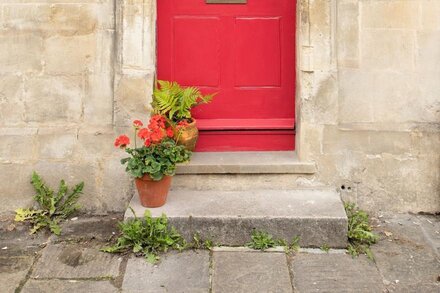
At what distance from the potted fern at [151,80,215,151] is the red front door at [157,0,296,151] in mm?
288

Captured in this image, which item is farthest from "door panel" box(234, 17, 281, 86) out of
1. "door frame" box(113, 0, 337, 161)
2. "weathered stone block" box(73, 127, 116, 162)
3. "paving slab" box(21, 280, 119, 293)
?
"paving slab" box(21, 280, 119, 293)

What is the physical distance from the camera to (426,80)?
5.14m

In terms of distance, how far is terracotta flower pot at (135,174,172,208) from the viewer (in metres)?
4.68

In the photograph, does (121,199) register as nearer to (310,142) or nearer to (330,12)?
(310,142)

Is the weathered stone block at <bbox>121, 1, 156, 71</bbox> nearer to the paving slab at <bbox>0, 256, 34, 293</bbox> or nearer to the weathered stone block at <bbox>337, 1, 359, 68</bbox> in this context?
the weathered stone block at <bbox>337, 1, 359, 68</bbox>

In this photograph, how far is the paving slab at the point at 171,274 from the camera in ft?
13.0

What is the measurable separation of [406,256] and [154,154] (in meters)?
2.19

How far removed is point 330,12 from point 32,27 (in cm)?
271

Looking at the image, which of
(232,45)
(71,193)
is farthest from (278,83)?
(71,193)

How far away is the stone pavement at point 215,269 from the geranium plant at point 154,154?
67 cm

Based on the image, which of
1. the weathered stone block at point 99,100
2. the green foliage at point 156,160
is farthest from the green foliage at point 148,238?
the weathered stone block at point 99,100

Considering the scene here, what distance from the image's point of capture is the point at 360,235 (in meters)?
4.65

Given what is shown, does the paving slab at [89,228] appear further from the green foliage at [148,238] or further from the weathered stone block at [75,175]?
the green foliage at [148,238]

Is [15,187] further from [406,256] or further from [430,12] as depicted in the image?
[430,12]
